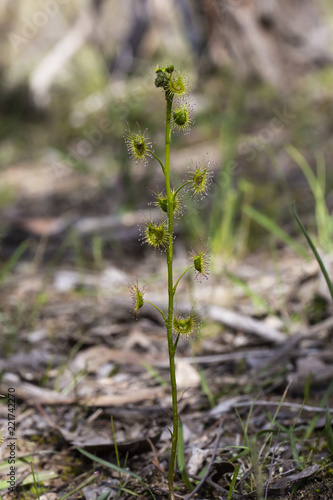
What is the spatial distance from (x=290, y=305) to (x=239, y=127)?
289 cm

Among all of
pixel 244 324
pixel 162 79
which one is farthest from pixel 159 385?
pixel 162 79

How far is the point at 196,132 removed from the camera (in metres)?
5.12

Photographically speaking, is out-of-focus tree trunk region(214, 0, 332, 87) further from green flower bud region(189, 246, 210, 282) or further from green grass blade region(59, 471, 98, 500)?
green grass blade region(59, 471, 98, 500)

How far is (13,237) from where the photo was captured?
10.5 feet

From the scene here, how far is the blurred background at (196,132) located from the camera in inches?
125

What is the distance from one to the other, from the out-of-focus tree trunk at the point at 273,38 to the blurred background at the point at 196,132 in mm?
12

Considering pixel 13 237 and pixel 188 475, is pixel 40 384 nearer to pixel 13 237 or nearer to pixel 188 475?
pixel 188 475

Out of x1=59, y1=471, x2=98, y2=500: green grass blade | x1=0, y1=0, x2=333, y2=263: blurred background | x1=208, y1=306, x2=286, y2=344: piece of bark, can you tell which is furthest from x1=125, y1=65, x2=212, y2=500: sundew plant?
x1=0, y1=0, x2=333, y2=263: blurred background

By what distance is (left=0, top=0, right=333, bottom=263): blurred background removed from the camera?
10.4 feet

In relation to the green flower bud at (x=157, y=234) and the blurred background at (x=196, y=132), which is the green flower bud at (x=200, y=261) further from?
the blurred background at (x=196, y=132)

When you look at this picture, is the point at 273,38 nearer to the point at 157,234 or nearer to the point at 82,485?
the point at 157,234

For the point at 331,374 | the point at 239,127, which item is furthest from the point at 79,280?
the point at 239,127

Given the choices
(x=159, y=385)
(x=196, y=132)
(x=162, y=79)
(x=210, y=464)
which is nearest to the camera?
(x=162, y=79)

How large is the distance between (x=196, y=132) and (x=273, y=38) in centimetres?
127
